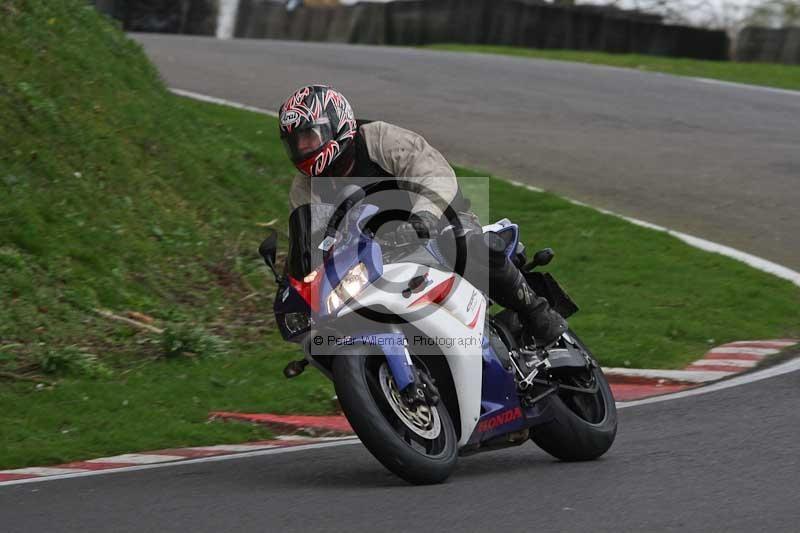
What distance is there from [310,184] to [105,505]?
1.72m

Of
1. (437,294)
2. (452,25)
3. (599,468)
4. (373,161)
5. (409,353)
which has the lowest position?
(599,468)

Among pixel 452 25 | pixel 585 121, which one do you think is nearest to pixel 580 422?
pixel 585 121

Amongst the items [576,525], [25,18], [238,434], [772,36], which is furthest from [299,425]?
[772,36]

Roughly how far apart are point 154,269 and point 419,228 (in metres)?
5.42

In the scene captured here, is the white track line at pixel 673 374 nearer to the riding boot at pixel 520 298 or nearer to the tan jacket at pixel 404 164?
the riding boot at pixel 520 298

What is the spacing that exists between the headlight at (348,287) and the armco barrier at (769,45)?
21.5m

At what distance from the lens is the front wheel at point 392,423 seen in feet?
18.0

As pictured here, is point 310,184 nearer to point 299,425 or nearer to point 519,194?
point 299,425

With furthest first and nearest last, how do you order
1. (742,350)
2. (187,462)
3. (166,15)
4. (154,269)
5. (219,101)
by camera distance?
1. (166,15)
2. (219,101)
3. (154,269)
4. (742,350)
5. (187,462)

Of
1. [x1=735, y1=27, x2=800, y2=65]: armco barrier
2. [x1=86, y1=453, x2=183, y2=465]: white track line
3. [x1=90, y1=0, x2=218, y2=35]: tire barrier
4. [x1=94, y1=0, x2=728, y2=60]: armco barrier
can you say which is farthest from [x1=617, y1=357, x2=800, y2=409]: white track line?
[x1=90, y1=0, x2=218, y2=35]: tire barrier

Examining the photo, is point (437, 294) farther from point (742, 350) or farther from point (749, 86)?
point (749, 86)

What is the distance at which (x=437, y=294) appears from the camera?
594 centimetres

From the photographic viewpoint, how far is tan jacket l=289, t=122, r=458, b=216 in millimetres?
6027

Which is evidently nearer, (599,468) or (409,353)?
(409,353)
